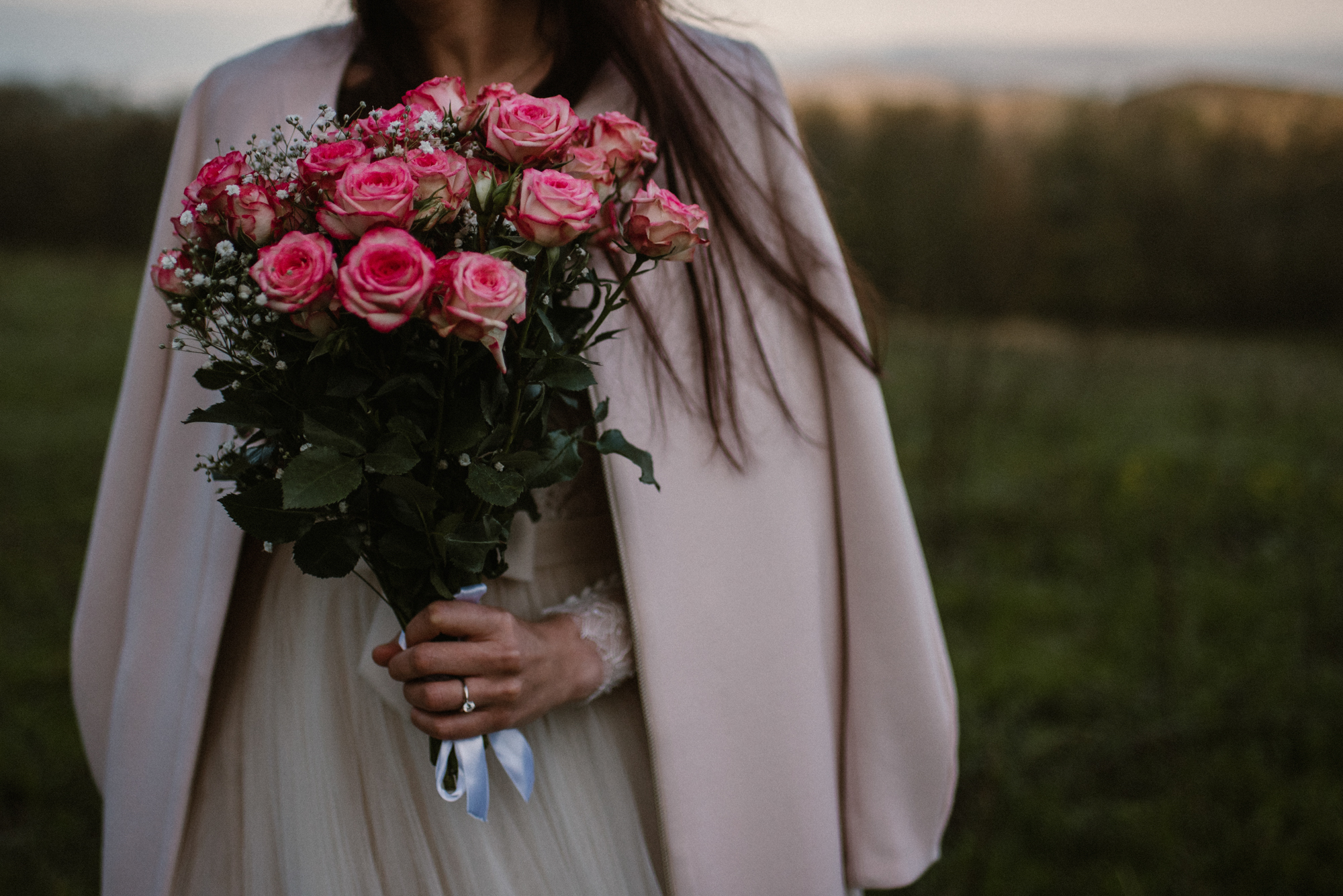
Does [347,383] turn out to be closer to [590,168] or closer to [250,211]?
[250,211]

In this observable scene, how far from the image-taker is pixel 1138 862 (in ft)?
9.05

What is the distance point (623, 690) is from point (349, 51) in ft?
3.61

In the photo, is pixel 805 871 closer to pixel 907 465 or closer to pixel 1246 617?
pixel 1246 617

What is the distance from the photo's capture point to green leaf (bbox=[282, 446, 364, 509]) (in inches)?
34.9

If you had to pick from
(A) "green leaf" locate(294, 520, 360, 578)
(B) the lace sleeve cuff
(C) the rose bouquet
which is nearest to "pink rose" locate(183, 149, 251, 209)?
(C) the rose bouquet

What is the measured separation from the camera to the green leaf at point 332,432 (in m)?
0.92

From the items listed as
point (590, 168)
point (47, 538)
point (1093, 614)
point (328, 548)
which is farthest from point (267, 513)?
point (47, 538)

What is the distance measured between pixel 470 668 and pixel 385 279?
1.57 feet

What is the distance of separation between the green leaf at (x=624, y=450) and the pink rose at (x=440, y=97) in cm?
Answer: 38

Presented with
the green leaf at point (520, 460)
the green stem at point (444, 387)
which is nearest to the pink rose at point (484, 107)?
the green stem at point (444, 387)

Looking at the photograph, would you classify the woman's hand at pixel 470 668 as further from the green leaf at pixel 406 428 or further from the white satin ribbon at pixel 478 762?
the green leaf at pixel 406 428

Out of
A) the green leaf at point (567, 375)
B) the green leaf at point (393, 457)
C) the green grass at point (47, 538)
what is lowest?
the green grass at point (47, 538)

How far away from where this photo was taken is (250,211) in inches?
35.8

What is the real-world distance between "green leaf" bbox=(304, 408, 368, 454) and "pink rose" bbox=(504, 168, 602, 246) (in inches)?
10.0
